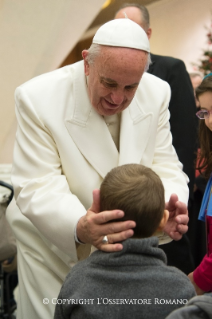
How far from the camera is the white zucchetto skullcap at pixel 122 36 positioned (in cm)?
188

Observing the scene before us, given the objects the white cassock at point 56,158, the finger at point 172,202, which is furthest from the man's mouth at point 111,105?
the finger at point 172,202

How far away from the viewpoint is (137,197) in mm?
1379

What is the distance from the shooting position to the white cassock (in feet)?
6.59

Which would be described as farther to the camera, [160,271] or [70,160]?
[70,160]

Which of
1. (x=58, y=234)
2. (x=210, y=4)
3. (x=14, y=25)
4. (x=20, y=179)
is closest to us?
(x=58, y=234)

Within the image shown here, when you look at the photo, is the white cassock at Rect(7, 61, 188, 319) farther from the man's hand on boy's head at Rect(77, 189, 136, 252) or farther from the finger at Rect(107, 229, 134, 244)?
the finger at Rect(107, 229, 134, 244)

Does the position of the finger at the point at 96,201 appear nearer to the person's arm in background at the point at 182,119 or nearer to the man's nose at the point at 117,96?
the man's nose at the point at 117,96

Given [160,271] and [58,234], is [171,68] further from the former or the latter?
[160,271]

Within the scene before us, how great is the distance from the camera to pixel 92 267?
139 centimetres

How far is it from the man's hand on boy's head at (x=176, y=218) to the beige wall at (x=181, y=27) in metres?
2.73

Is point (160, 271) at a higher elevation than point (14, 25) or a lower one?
lower

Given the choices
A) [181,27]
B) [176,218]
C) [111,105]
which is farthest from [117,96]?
[181,27]

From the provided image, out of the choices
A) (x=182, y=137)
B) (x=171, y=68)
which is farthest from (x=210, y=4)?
(x=182, y=137)

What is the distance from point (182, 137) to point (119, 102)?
148cm
